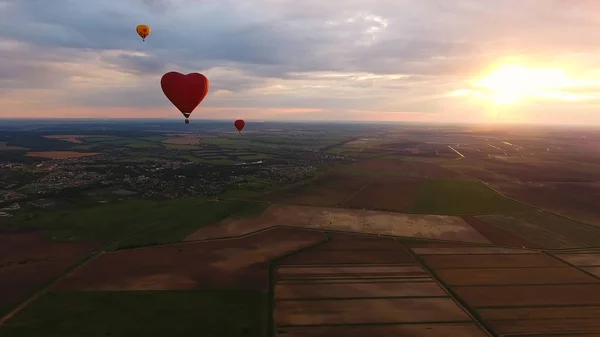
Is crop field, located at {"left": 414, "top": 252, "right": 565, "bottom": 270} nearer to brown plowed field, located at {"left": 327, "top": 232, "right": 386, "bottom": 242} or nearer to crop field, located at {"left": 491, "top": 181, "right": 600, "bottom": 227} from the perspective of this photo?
brown plowed field, located at {"left": 327, "top": 232, "right": 386, "bottom": 242}

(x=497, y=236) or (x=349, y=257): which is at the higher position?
(x=497, y=236)

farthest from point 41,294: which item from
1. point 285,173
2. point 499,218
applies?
point 285,173

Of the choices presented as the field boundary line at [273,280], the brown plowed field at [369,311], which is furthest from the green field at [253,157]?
the brown plowed field at [369,311]

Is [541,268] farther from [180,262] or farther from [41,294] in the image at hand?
[41,294]

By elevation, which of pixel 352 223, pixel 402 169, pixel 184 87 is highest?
pixel 184 87

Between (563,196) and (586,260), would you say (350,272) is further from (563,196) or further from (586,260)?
(563,196)

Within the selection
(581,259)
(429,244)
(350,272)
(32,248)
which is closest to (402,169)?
(429,244)
